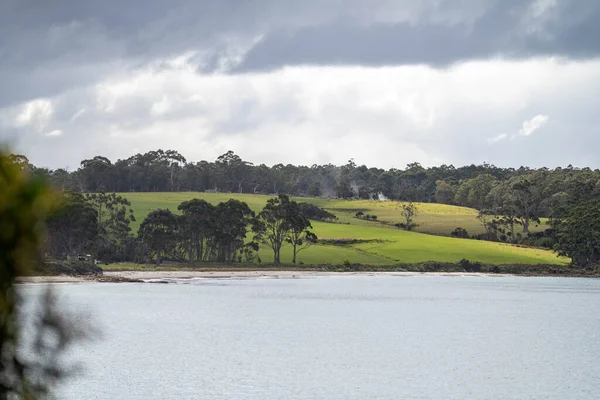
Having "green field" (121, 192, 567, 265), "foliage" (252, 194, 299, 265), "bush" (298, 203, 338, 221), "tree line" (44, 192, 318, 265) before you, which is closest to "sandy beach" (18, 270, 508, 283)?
"tree line" (44, 192, 318, 265)

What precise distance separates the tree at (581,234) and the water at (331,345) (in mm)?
28542

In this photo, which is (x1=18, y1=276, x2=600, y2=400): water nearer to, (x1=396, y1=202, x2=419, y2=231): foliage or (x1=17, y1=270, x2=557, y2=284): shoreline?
(x1=17, y1=270, x2=557, y2=284): shoreline

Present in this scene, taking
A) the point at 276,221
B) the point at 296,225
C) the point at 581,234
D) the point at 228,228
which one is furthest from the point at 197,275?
the point at 581,234

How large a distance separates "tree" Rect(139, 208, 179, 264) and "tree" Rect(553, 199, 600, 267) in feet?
193

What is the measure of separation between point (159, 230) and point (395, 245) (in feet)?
149

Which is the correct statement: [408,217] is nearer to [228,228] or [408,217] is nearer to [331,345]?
[228,228]

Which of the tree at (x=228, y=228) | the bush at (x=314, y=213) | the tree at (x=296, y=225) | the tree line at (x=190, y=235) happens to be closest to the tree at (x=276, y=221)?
the tree line at (x=190, y=235)

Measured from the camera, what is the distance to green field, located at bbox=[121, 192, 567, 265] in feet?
446

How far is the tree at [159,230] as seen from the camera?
116 m

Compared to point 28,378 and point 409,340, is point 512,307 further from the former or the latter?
point 28,378

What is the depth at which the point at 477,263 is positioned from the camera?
13650 centimetres

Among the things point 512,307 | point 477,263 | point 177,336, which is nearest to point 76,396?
point 177,336

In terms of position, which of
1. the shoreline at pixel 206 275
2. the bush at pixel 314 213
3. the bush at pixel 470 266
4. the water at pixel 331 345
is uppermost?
the bush at pixel 314 213

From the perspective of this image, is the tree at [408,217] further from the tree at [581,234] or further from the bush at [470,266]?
the tree at [581,234]
